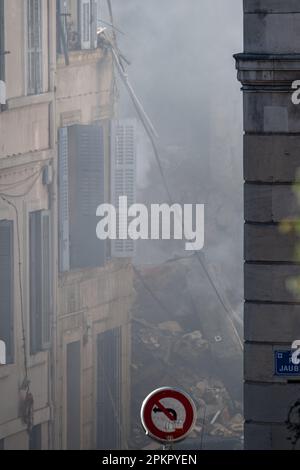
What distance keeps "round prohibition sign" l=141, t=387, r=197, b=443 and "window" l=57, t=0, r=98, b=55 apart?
1612 centimetres

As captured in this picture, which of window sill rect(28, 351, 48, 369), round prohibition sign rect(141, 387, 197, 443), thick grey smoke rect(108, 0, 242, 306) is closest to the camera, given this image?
round prohibition sign rect(141, 387, 197, 443)

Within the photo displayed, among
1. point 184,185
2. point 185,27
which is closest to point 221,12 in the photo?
point 185,27

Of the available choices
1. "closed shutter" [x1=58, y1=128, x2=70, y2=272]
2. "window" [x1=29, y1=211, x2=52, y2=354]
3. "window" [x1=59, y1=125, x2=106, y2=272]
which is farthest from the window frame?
"window" [x1=29, y1=211, x2=52, y2=354]

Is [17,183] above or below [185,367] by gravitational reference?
above

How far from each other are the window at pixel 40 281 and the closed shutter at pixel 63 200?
0.55m

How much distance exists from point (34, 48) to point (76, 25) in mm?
2264

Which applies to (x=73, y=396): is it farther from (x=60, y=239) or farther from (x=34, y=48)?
(x=34, y=48)

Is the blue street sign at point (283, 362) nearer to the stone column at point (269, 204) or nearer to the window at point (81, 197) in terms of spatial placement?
the stone column at point (269, 204)

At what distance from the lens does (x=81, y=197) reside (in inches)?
1235

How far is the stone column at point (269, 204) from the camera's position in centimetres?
1582

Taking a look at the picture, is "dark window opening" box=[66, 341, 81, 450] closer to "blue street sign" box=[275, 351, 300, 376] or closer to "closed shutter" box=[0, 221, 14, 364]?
"closed shutter" box=[0, 221, 14, 364]

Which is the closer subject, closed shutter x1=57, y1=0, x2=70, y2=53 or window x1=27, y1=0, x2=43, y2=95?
window x1=27, y1=0, x2=43, y2=95

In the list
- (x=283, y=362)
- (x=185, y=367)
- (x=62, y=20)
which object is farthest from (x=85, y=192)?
(x=283, y=362)

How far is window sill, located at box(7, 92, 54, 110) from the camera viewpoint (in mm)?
27594
